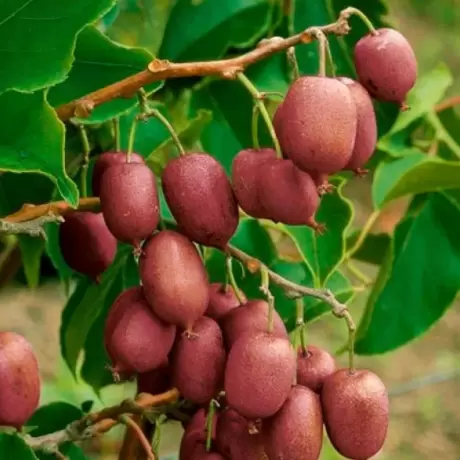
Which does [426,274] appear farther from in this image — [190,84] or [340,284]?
[190,84]

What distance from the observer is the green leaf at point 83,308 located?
72 cm

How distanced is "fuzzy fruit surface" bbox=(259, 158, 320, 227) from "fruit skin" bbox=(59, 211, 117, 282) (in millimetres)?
133

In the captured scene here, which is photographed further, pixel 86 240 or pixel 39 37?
pixel 86 240

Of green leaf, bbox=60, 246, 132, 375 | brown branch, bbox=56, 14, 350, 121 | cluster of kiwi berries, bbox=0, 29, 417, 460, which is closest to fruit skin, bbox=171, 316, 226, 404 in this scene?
cluster of kiwi berries, bbox=0, 29, 417, 460

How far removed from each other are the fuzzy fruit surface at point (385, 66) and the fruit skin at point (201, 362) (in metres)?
0.13

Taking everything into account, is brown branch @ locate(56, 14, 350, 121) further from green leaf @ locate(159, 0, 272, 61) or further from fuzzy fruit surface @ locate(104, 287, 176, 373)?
green leaf @ locate(159, 0, 272, 61)

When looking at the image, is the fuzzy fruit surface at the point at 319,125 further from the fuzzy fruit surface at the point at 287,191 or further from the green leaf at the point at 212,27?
the green leaf at the point at 212,27

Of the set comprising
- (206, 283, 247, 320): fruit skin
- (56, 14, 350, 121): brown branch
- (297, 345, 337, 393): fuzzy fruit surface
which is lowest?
(297, 345, 337, 393): fuzzy fruit surface

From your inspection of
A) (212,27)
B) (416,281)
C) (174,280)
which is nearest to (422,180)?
(416,281)

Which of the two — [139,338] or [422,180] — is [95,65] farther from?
[422,180]

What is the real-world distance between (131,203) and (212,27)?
1.02 feet

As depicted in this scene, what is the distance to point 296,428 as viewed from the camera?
0.46m

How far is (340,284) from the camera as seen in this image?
2.37 feet

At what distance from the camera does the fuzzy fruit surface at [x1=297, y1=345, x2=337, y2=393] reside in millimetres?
491
